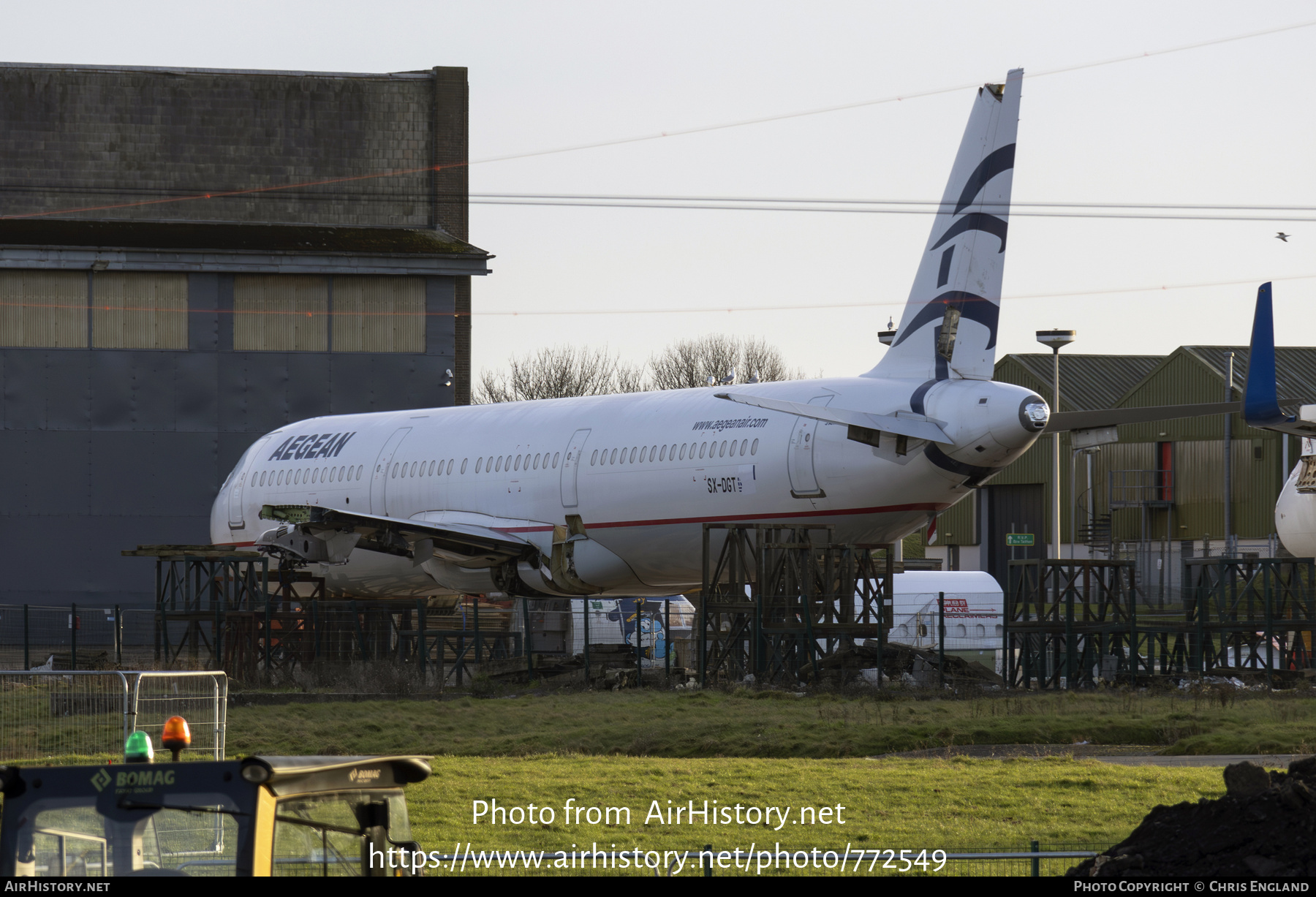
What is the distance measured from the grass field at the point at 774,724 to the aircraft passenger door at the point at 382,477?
914 centimetres

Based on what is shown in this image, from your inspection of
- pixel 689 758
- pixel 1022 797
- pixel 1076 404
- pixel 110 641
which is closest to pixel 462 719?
pixel 689 758

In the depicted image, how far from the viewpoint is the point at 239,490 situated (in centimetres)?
3438

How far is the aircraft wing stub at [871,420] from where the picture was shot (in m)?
23.3

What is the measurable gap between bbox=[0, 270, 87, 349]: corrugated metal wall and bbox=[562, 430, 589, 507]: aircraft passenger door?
18.9 meters

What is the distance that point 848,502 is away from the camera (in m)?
24.6

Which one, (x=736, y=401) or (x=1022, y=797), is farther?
(x=736, y=401)

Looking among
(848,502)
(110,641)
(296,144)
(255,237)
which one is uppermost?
(296,144)

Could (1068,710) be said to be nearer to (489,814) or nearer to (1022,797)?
(1022,797)

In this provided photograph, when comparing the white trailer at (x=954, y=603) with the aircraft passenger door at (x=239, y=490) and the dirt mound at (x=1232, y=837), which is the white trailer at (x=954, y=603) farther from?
the dirt mound at (x=1232, y=837)

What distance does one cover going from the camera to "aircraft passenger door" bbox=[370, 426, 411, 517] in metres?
31.4

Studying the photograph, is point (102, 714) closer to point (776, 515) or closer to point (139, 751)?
point (139, 751)

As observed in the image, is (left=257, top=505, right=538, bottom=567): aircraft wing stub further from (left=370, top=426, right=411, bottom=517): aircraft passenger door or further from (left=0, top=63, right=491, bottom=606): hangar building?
(left=0, top=63, right=491, bottom=606): hangar building
